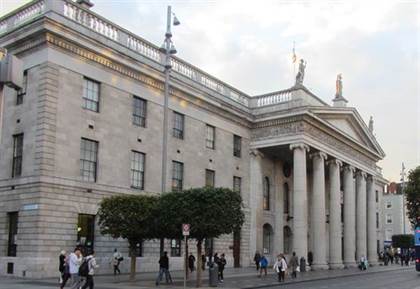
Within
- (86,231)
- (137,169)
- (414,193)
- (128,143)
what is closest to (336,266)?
(414,193)

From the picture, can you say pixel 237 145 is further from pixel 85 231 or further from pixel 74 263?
pixel 74 263

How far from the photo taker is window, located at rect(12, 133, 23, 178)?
28281 millimetres

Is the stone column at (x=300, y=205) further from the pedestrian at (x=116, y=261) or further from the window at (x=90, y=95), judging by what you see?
the window at (x=90, y=95)

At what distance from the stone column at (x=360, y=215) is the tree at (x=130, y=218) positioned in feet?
107

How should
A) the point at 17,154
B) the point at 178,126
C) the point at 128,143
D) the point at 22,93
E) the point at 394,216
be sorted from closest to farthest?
the point at 17,154
the point at 22,93
the point at 128,143
the point at 178,126
the point at 394,216

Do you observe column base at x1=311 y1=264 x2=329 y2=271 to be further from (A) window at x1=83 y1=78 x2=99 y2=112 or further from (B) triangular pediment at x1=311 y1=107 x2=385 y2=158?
(A) window at x1=83 y1=78 x2=99 y2=112

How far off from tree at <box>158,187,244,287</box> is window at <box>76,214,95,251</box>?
555 centimetres

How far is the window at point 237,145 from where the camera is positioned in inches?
1720

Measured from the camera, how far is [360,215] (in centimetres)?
5350

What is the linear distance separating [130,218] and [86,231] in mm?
5148

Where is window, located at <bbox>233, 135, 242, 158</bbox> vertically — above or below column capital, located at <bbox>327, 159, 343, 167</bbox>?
above

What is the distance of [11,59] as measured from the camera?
6.68m

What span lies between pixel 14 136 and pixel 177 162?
454 inches

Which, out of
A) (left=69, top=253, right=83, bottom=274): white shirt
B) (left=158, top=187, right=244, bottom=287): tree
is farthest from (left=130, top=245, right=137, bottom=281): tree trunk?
(left=69, top=253, right=83, bottom=274): white shirt
